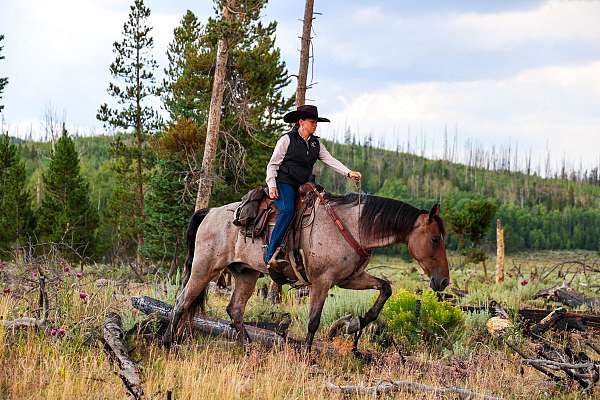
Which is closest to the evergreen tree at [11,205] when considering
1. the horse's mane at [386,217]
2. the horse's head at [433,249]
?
the horse's mane at [386,217]

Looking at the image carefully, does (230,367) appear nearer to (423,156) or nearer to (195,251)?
(195,251)

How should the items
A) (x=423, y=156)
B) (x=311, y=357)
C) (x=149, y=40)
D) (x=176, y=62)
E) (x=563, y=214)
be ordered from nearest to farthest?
(x=311, y=357)
(x=176, y=62)
(x=149, y=40)
(x=563, y=214)
(x=423, y=156)

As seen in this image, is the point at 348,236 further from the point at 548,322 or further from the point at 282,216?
the point at 548,322

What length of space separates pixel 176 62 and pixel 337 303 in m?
21.9

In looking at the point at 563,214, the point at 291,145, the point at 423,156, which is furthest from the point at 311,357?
the point at 423,156

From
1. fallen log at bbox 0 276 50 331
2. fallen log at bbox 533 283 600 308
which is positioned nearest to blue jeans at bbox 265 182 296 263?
fallen log at bbox 0 276 50 331

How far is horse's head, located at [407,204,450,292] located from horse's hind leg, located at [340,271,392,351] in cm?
58

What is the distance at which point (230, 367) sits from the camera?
573 centimetres

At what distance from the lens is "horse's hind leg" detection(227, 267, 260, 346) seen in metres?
7.65

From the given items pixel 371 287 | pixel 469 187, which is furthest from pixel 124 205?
pixel 469 187

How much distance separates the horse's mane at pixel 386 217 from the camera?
6891mm

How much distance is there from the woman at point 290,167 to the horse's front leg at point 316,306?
487 millimetres

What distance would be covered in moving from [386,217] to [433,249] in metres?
0.62

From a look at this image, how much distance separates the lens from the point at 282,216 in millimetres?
7113
